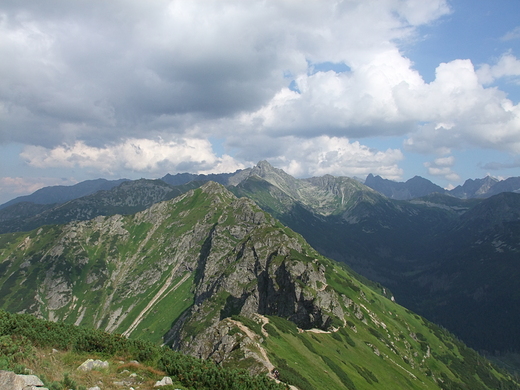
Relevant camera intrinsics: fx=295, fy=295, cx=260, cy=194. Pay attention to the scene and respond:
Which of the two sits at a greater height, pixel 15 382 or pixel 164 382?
pixel 15 382

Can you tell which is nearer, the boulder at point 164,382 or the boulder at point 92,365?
the boulder at point 92,365

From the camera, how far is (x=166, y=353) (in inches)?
1344

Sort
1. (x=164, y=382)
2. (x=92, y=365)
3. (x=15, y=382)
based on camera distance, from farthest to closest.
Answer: (x=92, y=365) → (x=164, y=382) → (x=15, y=382)

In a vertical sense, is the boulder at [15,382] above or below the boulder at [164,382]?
above

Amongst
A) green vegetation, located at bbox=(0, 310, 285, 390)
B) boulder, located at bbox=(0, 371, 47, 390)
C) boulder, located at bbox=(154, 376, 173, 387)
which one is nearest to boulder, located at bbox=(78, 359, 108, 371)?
green vegetation, located at bbox=(0, 310, 285, 390)

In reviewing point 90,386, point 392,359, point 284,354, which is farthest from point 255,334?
point 392,359

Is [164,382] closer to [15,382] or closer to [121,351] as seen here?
[121,351]

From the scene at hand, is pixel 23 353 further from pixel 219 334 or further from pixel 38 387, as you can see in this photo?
pixel 219 334

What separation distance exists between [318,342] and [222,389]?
89.3 meters

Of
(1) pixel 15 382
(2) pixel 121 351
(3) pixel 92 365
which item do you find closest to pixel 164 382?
(3) pixel 92 365

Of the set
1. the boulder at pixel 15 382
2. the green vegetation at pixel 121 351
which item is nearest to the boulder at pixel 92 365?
the green vegetation at pixel 121 351

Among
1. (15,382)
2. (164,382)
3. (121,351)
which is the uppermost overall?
(15,382)

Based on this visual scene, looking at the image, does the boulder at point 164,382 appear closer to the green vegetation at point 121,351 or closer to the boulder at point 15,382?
the green vegetation at point 121,351

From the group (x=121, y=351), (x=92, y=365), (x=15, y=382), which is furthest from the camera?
(x=121, y=351)
